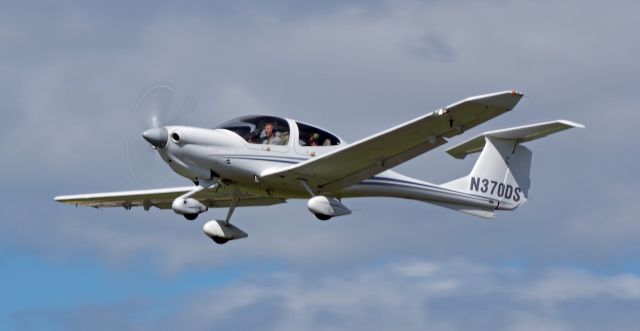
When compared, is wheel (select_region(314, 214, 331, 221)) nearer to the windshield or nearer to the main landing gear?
the windshield

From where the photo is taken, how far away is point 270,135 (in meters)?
27.4

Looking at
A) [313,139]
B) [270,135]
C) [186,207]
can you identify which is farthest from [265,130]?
[186,207]

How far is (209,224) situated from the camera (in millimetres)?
28188

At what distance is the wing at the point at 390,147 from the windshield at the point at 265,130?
0.63 metres

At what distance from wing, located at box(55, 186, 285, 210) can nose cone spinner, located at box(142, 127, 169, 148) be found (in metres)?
3.82

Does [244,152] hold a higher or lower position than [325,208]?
higher

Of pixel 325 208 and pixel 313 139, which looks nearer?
pixel 325 208

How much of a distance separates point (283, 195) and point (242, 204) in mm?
3363

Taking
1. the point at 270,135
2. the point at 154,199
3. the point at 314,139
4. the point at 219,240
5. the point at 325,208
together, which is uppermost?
the point at 314,139

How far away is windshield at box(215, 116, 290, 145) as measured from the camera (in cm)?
2739

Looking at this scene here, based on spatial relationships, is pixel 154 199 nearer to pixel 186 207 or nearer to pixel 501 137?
pixel 186 207

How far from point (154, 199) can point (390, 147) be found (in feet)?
24.9

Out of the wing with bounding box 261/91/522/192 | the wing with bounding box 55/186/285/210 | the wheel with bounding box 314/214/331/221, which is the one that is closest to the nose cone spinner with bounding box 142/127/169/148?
the wing with bounding box 261/91/522/192

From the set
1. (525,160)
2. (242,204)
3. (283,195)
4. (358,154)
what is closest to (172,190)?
(242,204)
